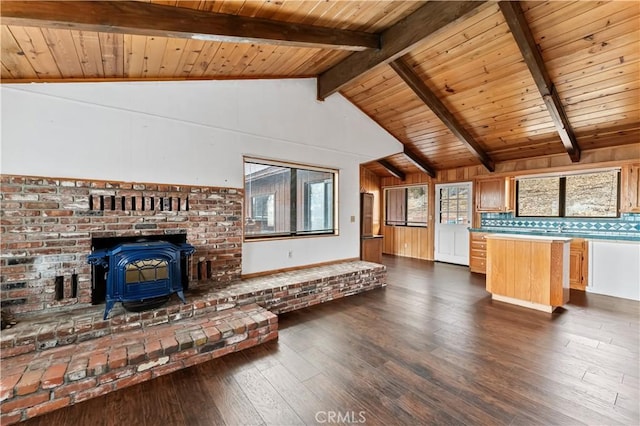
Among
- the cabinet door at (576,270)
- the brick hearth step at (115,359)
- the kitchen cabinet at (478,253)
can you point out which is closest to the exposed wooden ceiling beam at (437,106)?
the kitchen cabinet at (478,253)

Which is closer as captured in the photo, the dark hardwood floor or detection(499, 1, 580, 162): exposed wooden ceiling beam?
the dark hardwood floor

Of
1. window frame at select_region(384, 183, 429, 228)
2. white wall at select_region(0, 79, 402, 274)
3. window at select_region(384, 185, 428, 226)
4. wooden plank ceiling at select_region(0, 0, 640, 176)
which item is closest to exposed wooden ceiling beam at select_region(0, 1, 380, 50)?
wooden plank ceiling at select_region(0, 0, 640, 176)

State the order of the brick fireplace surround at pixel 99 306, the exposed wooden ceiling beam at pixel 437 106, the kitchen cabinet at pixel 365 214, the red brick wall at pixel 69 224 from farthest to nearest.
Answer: the kitchen cabinet at pixel 365 214
the exposed wooden ceiling beam at pixel 437 106
the red brick wall at pixel 69 224
the brick fireplace surround at pixel 99 306

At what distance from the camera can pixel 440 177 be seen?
283 inches

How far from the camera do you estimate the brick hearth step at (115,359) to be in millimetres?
1830

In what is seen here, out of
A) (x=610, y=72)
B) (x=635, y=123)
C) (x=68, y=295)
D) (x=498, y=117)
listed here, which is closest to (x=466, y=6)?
(x=610, y=72)

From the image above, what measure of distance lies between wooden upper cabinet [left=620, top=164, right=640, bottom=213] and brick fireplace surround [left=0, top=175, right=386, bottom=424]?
523cm

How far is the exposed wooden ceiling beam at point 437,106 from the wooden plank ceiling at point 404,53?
0.02 metres

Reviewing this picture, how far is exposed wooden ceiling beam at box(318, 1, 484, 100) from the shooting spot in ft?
9.18

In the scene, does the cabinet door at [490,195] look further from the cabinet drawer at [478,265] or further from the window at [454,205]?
the cabinet drawer at [478,265]

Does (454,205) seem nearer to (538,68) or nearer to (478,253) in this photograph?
(478,253)

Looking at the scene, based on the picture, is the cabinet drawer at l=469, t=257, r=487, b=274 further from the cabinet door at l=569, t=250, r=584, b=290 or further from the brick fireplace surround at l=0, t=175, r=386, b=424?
the brick fireplace surround at l=0, t=175, r=386, b=424

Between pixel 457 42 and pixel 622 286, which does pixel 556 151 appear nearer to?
pixel 622 286

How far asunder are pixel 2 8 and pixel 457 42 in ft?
13.4
